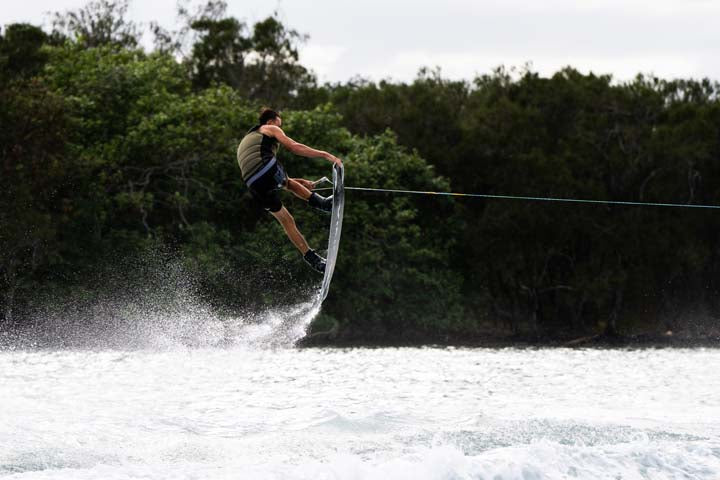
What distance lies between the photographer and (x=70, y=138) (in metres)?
26.9

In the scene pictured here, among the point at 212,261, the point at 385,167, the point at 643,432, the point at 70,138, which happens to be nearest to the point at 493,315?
the point at 385,167

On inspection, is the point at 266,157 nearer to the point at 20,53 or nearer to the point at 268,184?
the point at 268,184

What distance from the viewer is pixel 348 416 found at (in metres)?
14.7

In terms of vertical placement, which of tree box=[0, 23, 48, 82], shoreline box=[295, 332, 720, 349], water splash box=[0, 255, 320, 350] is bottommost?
shoreline box=[295, 332, 720, 349]

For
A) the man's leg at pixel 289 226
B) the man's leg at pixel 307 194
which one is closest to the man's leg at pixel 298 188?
the man's leg at pixel 307 194

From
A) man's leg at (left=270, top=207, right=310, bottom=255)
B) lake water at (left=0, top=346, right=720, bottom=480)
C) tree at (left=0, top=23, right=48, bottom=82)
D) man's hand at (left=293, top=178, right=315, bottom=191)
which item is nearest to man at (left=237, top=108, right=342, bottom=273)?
man's leg at (left=270, top=207, right=310, bottom=255)

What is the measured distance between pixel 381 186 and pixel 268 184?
17.7 m

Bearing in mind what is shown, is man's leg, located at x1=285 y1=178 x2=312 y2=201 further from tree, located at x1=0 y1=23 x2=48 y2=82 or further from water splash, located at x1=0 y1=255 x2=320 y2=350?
tree, located at x1=0 y1=23 x2=48 y2=82

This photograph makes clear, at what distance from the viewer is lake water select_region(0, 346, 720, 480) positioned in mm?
11164

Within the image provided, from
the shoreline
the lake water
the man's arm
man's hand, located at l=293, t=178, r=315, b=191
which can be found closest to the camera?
the lake water

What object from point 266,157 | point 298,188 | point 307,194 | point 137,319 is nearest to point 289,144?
point 266,157

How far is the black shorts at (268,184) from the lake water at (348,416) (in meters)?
2.69

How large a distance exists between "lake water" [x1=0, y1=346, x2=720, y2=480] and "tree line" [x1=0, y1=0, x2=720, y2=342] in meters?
2.66

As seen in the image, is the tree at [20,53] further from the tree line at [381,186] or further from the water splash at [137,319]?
the water splash at [137,319]
